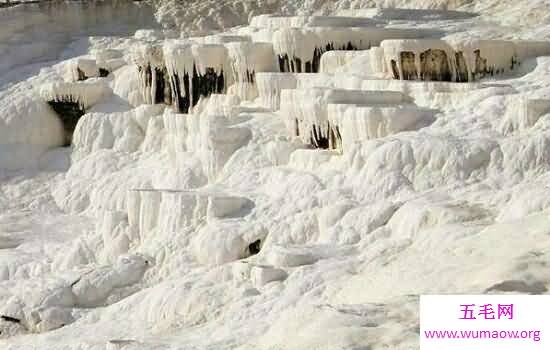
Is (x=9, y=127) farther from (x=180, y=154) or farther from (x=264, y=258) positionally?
(x=264, y=258)

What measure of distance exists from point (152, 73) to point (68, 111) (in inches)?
87.5

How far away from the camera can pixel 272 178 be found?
62.8 ft

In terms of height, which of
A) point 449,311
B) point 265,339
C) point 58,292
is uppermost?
point 449,311

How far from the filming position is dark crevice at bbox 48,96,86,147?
2562cm

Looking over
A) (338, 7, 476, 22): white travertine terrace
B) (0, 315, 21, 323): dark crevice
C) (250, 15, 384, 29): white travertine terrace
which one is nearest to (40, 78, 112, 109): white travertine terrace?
(250, 15, 384, 29): white travertine terrace

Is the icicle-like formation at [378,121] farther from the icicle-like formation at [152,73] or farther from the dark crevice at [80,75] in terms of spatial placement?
the dark crevice at [80,75]

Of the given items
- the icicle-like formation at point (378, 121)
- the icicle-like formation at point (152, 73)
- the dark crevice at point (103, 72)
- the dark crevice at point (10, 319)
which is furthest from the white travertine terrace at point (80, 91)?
the dark crevice at point (10, 319)

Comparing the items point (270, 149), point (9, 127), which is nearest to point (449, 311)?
point (270, 149)

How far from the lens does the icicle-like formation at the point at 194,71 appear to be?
77.1ft

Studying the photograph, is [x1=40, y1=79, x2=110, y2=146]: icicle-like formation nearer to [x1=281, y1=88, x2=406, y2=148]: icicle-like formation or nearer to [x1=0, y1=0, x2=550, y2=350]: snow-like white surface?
[x1=0, y1=0, x2=550, y2=350]: snow-like white surface

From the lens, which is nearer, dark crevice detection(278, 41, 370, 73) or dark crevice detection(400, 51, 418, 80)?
dark crevice detection(400, 51, 418, 80)

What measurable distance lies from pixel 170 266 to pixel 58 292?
5.34 ft

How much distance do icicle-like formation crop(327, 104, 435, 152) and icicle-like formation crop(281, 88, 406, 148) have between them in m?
0.64

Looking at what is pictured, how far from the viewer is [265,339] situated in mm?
12133
